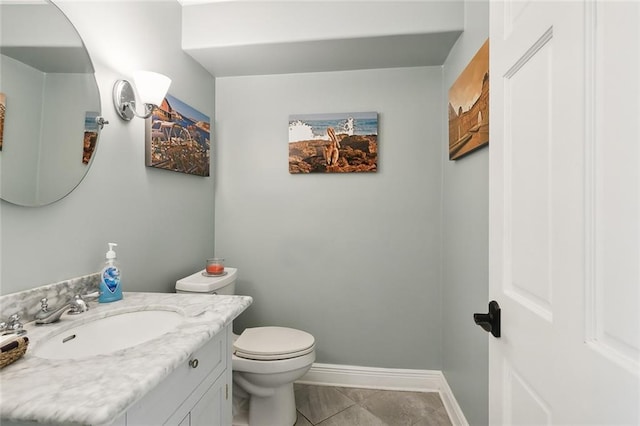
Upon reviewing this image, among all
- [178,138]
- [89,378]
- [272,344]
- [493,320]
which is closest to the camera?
[89,378]

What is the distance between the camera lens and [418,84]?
207 centimetres

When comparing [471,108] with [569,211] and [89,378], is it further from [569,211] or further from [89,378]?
[89,378]

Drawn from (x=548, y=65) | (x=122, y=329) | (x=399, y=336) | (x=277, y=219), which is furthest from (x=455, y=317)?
(x=122, y=329)

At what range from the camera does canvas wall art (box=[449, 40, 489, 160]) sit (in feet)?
4.17

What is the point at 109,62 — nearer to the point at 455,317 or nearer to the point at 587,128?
the point at 587,128

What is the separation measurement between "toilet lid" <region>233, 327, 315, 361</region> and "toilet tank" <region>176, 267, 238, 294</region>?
1.01 feet

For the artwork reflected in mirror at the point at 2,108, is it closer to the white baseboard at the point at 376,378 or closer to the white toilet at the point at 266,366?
the white toilet at the point at 266,366

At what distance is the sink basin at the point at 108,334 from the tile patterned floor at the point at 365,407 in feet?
3.75

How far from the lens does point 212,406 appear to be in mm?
1017

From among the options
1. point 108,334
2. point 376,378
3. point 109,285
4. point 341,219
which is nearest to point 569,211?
point 108,334

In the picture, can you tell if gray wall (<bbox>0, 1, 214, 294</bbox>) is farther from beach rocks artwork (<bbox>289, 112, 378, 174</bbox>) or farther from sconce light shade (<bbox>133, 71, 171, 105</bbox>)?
beach rocks artwork (<bbox>289, 112, 378, 174</bbox>)

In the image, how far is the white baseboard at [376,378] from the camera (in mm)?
2039

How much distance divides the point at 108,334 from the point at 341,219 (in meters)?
1.47

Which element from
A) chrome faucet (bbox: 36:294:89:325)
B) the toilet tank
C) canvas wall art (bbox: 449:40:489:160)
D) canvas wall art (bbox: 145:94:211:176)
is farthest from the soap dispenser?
canvas wall art (bbox: 449:40:489:160)
